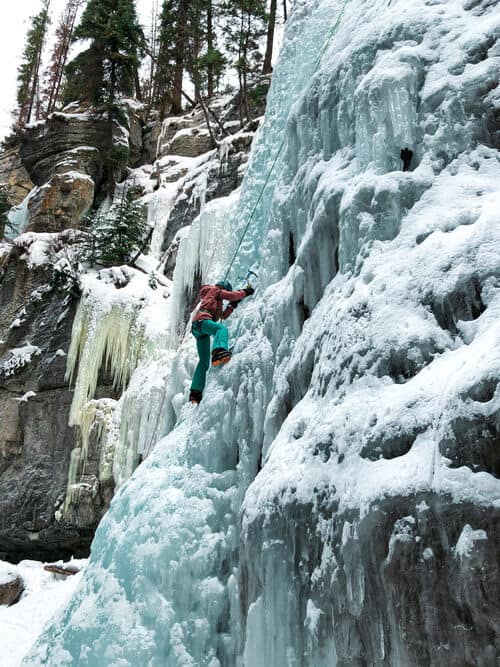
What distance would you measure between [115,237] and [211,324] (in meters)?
8.54

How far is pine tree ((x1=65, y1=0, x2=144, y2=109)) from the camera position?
18.1 metres

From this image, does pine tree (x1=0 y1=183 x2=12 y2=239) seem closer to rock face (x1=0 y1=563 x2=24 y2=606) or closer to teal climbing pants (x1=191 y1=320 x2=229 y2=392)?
rock face (x1=0 y1=563 x2=24 y2=606)

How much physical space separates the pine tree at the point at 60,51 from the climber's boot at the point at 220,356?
22.7 metres

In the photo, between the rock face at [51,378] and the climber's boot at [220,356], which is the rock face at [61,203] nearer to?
the rock face at [51,378]

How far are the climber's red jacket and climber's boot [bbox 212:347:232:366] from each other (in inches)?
16.1

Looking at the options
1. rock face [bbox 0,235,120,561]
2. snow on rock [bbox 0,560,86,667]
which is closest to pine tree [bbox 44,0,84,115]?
rock face [bbox 0,235,120,561]

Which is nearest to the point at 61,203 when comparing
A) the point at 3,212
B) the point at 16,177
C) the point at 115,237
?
the point at 3,212

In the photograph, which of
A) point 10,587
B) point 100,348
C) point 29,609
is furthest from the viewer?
point 100,348

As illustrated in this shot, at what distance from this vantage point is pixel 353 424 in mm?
2754

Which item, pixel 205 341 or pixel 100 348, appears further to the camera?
pixel 100 348

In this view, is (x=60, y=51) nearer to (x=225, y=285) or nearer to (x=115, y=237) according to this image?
(x=115, y=237)

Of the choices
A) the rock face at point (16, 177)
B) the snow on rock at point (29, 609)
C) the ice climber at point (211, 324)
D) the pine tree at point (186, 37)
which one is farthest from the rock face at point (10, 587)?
the rock face at point (16, 177)

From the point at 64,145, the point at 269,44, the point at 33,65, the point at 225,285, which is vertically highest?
the point at 33,65

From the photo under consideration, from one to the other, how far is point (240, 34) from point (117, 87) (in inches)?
179
